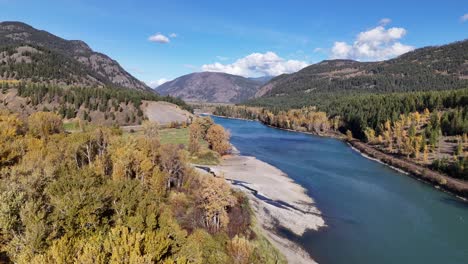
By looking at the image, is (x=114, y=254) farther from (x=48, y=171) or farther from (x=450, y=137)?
(x=450, y=137)

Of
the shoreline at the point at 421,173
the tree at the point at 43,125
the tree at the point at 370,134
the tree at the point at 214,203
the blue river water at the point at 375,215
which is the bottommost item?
the blue river water at the point at 375,215

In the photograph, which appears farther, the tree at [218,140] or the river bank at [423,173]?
the tree at [218,140]

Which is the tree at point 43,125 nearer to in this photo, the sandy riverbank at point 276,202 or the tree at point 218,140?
the sandy riverbank at point 276,202

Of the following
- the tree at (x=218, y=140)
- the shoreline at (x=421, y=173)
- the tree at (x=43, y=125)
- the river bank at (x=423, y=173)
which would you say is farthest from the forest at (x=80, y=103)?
the river bank at (x=423, y=173)

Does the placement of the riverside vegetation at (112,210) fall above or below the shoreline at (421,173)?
above

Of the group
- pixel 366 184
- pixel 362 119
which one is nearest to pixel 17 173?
pixel 366 184
